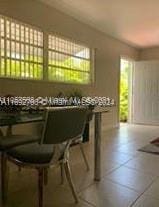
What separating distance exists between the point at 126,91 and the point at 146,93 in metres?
1.10

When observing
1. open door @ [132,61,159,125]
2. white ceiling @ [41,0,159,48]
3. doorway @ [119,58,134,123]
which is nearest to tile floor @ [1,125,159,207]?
white ceiling @ [41,0,159,48]

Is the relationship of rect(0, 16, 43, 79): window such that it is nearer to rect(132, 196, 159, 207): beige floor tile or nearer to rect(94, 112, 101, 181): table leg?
rect(94, 112, 101, 181): table leg

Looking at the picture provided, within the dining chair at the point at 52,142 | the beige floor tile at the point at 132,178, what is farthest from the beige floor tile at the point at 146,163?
the dining chair at the point at 52,142

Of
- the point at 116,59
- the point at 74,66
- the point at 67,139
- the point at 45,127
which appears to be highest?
the point at 116,59

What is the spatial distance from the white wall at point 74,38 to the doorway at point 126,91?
1.34 ft

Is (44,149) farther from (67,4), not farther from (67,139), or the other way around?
(67,4)

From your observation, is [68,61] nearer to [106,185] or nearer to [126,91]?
[106,185]

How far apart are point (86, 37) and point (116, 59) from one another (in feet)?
4.98

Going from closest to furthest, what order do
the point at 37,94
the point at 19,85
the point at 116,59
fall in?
the point at 19,85 → the point at 37,94 → the point at 116,59

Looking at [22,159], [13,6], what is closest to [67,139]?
[22,159]

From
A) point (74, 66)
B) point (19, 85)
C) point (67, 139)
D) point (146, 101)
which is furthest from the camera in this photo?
point (146, 101)

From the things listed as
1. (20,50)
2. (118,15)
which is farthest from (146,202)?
(118,15)

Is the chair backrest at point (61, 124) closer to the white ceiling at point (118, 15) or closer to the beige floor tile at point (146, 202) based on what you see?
the beige floor tile at point (146, 202)

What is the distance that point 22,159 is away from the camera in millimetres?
1792
